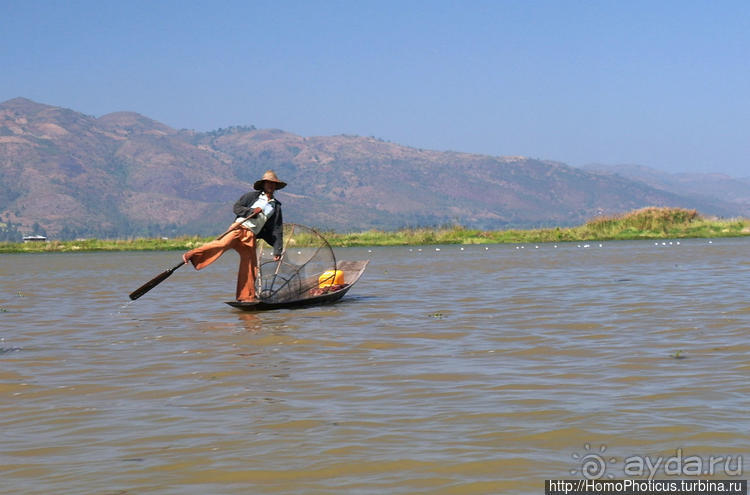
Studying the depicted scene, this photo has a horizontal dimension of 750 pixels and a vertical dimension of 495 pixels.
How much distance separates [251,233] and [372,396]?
802cm

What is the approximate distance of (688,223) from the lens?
200ft

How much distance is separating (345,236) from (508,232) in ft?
34.1

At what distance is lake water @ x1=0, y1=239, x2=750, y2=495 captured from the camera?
6121 millimetres

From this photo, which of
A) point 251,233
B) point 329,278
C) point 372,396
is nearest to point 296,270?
point 329,278

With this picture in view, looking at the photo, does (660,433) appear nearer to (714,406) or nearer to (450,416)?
(714,406)

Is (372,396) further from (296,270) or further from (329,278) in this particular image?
(329,278)

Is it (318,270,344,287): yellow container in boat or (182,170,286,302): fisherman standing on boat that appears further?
(318,270,344,287): yellow container in boat

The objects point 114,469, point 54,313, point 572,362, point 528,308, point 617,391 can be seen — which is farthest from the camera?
point 54,313

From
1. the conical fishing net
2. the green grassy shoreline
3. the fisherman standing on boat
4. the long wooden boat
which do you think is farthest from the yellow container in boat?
the green grassy shoreline

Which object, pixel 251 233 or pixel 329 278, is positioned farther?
pixel 329 278

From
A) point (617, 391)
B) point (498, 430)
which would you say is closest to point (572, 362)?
point (617, 391)

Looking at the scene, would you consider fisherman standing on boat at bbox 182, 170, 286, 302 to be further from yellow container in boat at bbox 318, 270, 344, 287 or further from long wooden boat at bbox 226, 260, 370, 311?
yellow container in boat at bbox 318, 270, 344, 287

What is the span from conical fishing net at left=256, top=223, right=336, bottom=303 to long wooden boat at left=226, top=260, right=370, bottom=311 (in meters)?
0.07

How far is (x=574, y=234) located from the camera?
59781mm
